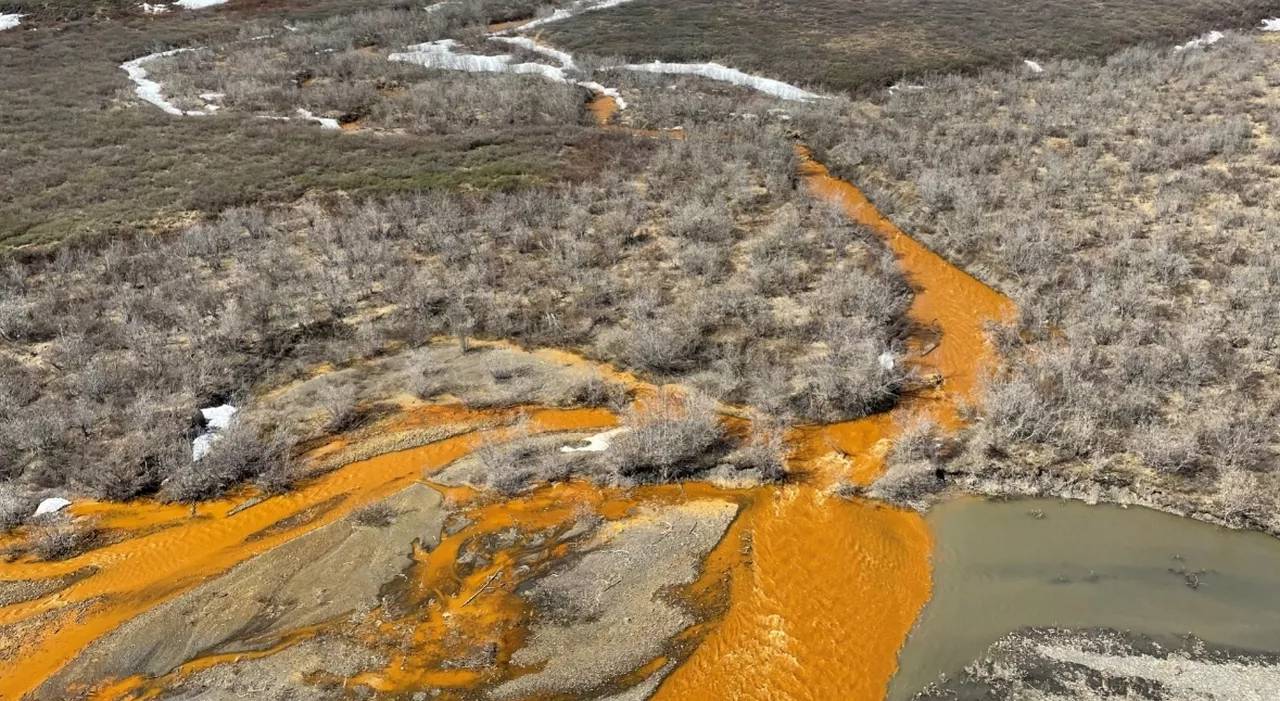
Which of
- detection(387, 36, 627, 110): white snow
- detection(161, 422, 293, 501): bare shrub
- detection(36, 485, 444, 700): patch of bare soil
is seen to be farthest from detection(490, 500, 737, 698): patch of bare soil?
detection(387, 36, 627, 110): white snow

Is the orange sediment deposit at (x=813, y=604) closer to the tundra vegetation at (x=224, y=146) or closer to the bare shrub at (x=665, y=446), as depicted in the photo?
the bare shrub at (x=665, y=446)

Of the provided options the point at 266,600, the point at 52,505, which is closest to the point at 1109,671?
the point at 266,600

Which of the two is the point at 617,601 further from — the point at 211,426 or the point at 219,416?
the point at 219,416

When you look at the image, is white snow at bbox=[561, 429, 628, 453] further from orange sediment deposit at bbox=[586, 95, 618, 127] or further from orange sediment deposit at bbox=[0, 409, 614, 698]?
orange sediment deposit at bbox=[586, 95, 618, 127]

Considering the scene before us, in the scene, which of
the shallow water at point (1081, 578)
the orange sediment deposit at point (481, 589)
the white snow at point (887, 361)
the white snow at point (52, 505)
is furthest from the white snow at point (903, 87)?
the white snow at point (52, 505)

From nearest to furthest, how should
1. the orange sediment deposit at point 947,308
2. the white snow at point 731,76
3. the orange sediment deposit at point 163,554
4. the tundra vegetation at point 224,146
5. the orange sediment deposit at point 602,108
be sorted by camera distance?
the orange sediment deposit at point 163,554
the orange sediment deposit at point 947,308
the tundra vegetation at point 224,146
the orange sediment deposit at point 602,108
the white snow at point 731,76
